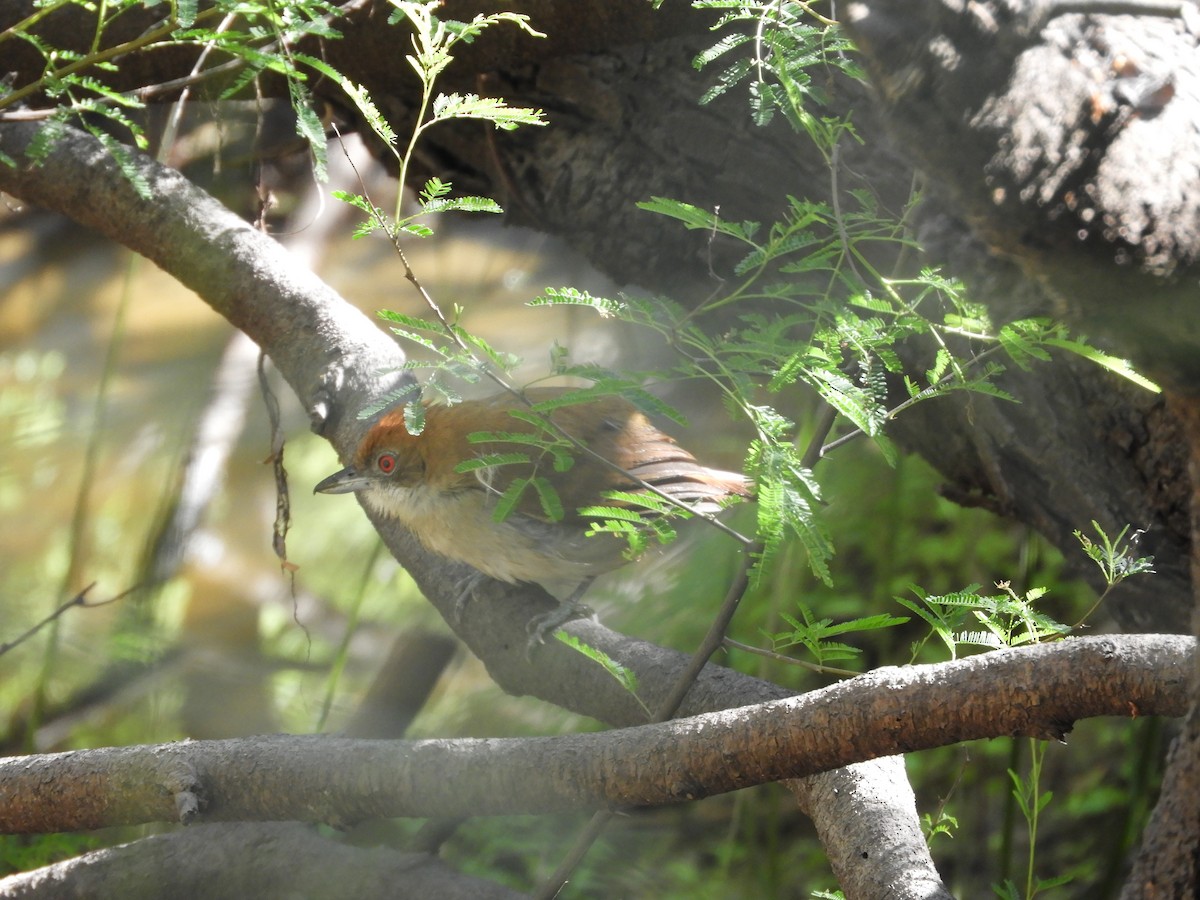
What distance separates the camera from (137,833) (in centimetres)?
425

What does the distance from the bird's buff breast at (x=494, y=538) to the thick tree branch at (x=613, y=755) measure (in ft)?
3.01

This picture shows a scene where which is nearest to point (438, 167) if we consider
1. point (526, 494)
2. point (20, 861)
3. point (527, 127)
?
point (527, 127)

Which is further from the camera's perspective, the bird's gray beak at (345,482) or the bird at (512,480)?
the bird's gray beak at (345,482)

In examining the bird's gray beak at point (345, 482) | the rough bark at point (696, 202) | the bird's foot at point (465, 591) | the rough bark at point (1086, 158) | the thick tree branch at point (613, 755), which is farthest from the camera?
the bird's gray beak at point (345, 482)

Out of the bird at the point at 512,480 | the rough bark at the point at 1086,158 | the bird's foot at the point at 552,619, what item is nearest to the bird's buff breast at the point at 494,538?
the bird at the point at 512,480

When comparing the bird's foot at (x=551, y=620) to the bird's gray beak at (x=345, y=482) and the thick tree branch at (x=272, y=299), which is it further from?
the bird's gray beak at (x=345, y=482)

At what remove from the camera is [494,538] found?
2.86m

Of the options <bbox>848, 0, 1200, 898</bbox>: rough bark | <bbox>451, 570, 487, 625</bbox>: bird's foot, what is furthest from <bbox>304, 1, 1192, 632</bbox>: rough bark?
<bbox>451, 570, 487, 625</bbox>: bird's foot

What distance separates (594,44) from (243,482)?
414 centimetres

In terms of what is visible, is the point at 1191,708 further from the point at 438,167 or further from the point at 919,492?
the point at 919,492

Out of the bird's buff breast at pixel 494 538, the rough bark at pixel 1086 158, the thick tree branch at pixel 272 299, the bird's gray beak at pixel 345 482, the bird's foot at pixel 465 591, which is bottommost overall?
the bird's foot at pixel 465 591

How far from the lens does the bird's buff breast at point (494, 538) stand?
2877mm

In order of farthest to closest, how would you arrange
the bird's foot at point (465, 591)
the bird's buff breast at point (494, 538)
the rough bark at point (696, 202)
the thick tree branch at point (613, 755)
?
the bird's buff breast at point (494, 538) < the bird's foot at point (465, 591) < the rough bark at point (696, 202) < the thick tree branch at point (613, 755)

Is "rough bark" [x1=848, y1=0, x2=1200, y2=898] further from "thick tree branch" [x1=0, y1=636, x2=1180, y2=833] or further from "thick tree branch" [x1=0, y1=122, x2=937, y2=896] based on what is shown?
"thick tree branch" [x1=0, y1=122, x2=937, y2=896]
